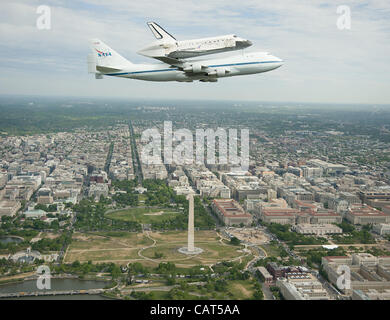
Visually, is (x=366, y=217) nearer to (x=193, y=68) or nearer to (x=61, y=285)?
(x=61, y=285)

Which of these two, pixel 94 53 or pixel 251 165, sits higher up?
pixel 94 53

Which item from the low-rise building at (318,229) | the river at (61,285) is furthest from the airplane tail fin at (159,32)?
the low-rise building at (318,229)

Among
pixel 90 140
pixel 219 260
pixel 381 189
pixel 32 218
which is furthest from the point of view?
pixel 90 140

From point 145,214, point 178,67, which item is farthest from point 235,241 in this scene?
point 178,67

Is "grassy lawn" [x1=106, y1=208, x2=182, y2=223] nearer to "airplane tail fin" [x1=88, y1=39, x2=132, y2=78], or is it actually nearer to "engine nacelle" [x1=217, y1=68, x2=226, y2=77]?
"airplane tail fin" [x1=88, y1=39, x2=132, y2=78]

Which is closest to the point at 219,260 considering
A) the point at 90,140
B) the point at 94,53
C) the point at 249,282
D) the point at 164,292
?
the point at 249,282
